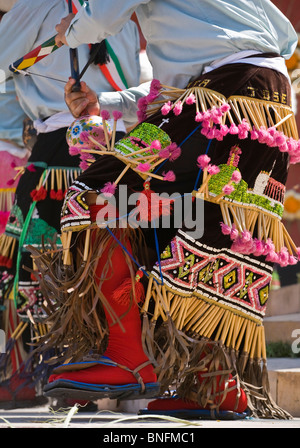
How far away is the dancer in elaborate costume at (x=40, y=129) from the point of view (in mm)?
3631

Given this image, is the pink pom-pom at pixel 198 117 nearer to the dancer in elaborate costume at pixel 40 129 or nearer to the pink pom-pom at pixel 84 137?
the pink pom-pom at pixel 84 137

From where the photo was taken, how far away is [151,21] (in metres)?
2.81

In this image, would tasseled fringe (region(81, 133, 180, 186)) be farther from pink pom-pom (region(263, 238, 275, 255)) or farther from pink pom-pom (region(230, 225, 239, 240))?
pink pom-pom (region(263, 238, 275, 255))

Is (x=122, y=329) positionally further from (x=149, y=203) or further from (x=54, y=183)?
(x=54, y=183)

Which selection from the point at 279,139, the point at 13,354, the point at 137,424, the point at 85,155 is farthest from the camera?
the point at 13,354

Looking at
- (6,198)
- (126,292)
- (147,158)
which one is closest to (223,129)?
(147,158)

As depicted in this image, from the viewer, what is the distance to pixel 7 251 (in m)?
3.89

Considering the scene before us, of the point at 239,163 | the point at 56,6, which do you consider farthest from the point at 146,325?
the point at 56,6

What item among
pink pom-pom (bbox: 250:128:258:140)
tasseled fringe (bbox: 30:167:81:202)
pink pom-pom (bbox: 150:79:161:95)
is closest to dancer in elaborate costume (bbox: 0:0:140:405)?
tasseled fringe (bbox: 30:167:81:202)

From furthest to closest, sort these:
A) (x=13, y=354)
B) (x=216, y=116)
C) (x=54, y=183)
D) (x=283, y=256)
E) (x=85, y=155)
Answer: (x=13, y=354) → (x=54, y=183) → (x=85, y=155) → (x=283, y=256) → (x=216, y=116)

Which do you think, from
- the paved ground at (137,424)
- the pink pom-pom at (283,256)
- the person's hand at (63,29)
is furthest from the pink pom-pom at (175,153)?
the paved ground at (137,424)

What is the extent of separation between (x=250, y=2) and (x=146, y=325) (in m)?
1.14

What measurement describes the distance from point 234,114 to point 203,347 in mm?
770
